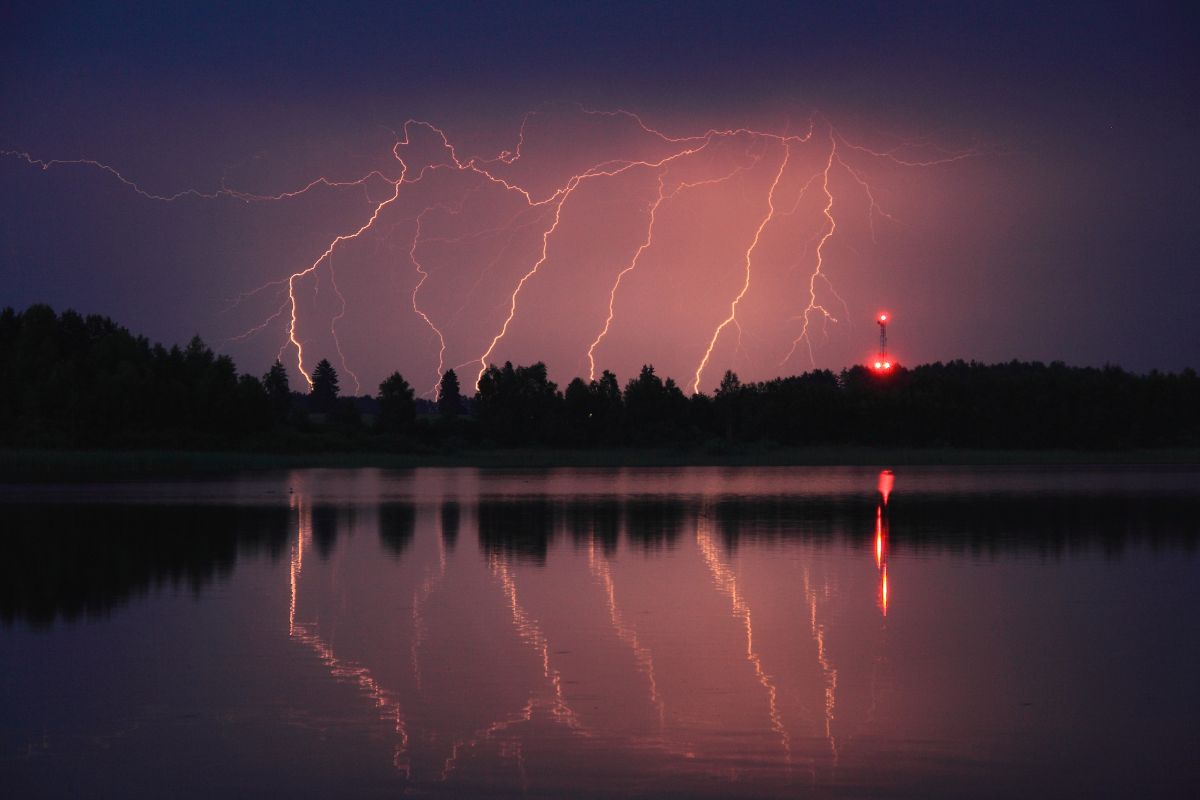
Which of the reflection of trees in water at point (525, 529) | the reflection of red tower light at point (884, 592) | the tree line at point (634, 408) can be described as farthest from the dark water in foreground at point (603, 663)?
the tree line at point (634, 408)

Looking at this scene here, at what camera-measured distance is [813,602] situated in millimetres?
19172

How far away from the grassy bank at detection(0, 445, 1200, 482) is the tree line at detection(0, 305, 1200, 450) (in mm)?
3360

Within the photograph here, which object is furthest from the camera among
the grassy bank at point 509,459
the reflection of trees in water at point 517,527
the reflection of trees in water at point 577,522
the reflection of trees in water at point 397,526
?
A: the grassy bank at point 509,459

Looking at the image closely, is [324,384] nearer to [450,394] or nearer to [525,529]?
[450,394]

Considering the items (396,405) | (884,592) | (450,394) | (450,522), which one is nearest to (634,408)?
(396,405)

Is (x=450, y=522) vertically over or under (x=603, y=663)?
over

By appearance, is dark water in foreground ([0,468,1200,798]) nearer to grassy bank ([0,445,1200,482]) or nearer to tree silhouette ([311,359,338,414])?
grassy bank ([0,445,1200,482])

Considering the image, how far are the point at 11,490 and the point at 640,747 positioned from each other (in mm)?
48461

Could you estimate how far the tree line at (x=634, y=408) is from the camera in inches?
3873

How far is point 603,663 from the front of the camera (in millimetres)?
14648

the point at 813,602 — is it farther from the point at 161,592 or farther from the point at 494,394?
the point at 494,394

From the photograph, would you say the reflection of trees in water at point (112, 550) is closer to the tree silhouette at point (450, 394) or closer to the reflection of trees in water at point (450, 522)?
the reflection of trees in water at point (450, 522)

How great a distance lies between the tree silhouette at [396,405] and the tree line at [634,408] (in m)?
0.11

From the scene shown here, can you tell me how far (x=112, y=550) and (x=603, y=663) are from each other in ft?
53.4
